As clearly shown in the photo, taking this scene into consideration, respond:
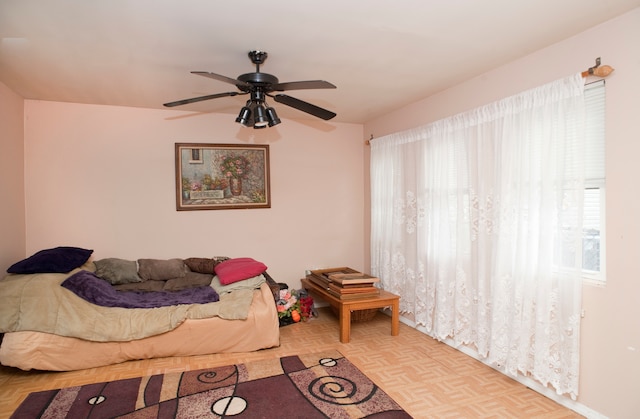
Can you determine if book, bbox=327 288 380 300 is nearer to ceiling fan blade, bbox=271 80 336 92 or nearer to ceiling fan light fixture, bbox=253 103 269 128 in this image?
ceiling fan light fixture, bbox=253 103 269 128

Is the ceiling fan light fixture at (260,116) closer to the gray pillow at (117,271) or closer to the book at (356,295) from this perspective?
the book at (356,295)

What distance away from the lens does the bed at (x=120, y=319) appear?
289 cm

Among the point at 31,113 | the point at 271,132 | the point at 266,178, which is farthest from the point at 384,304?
the point at 31,113

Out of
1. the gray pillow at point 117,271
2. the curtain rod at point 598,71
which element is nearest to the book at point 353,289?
the gray pillow at point 117,271

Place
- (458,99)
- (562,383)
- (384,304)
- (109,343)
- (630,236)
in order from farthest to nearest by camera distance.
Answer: (384,304) < (458,99) < (109,343) < (562,383) < (630,236)

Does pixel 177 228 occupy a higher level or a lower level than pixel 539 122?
lower

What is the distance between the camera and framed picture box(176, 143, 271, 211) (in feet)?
14.4

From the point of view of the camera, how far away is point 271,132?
4727 millimetres

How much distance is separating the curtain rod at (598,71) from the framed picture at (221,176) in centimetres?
336

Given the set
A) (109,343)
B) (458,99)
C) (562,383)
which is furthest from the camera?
(458,99)

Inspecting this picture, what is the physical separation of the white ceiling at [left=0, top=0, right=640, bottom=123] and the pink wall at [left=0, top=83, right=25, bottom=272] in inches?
10.3

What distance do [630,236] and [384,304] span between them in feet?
7.25

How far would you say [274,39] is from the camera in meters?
2.46

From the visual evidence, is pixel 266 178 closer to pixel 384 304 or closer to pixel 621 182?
pixel 384 304
